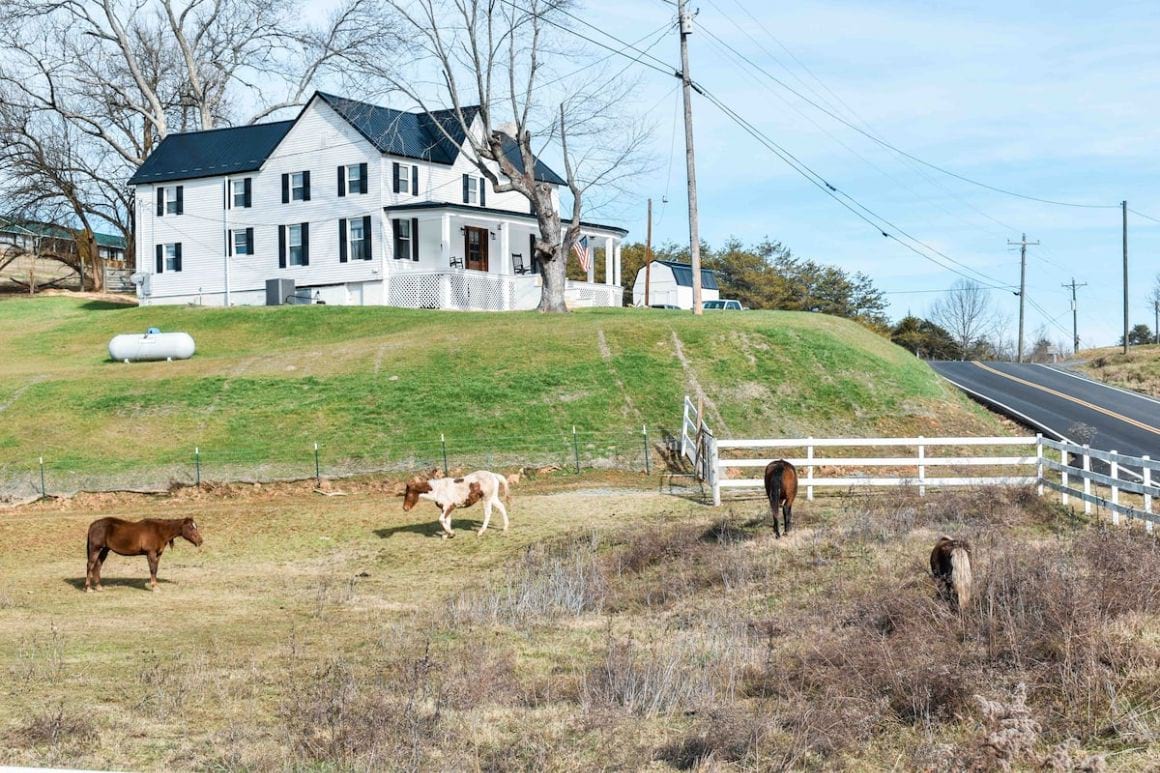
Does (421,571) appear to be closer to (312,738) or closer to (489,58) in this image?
(312,738)

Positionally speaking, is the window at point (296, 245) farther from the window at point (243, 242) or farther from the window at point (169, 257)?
the window at point (169, 257)

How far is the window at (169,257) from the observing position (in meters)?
63.6

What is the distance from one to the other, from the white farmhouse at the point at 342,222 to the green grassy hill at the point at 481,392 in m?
10.9

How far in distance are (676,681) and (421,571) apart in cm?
940

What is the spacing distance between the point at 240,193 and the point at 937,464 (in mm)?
45649

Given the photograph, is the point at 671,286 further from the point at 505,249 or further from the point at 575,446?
the point at 575,446

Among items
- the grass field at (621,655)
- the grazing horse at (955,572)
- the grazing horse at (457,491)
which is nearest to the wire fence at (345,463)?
the grazing horse at (457,491)

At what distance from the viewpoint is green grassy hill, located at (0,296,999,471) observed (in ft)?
109

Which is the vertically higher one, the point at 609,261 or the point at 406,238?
the point at 406,238

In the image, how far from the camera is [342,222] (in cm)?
5781

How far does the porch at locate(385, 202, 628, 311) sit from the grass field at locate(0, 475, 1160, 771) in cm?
3453

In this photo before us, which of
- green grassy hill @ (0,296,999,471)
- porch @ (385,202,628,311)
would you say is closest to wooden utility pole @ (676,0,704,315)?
green grassy hill @ (0,296,999,471)

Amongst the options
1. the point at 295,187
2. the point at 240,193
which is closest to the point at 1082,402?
the point at 295,187

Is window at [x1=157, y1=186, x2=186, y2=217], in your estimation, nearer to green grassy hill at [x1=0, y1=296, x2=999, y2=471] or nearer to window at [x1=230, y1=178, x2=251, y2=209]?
window at [x1=230, y1=178, x2=251, y2=209]
